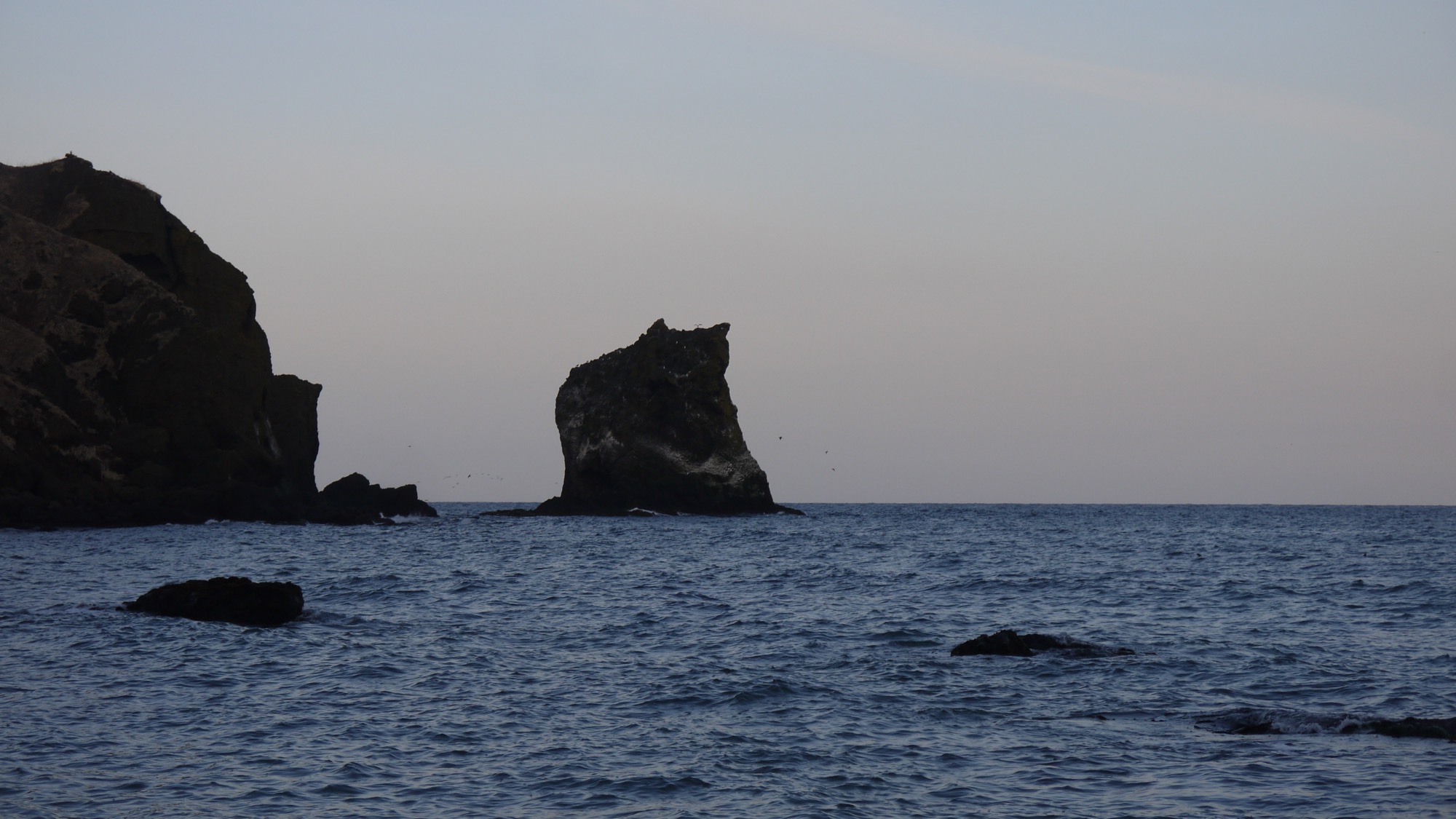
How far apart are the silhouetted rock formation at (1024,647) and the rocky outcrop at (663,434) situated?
74.6 metres

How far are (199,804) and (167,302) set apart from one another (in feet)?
246

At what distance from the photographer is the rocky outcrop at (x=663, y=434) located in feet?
319

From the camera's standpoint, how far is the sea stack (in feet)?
319

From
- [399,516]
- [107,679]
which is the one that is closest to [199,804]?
[107,679]

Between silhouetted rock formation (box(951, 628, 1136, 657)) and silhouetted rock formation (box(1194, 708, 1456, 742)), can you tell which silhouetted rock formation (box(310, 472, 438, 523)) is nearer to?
silhouetted rock formation (box(951, 628, 1136, 657))

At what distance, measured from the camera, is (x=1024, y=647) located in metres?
22.2

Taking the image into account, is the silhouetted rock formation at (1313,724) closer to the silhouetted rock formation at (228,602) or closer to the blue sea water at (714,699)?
the blue sea water at (714,699)

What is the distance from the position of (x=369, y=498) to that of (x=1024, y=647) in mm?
75097

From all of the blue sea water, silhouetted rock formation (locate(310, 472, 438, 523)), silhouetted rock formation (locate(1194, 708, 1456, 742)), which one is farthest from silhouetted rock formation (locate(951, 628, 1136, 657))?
silhouetted rock formation (locate(310, 472, 438, 523))

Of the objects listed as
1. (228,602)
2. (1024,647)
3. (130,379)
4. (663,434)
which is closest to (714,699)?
(1024,647)

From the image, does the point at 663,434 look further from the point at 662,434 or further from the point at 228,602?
the point at 228,602

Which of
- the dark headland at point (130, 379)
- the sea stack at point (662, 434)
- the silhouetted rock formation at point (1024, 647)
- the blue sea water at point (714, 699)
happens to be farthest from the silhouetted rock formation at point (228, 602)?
the sea stack at point (662, 434)

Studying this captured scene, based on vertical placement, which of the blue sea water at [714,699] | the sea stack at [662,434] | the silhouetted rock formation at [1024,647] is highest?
the sea stack at [662,434]

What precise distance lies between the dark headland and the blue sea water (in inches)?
1268
